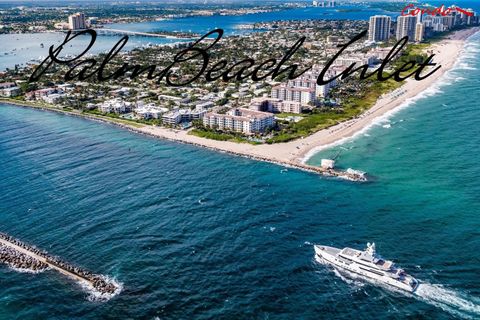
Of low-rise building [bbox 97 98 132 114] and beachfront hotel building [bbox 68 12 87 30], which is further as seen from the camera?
beachfront hotel building [bbox 68 12 87 30]

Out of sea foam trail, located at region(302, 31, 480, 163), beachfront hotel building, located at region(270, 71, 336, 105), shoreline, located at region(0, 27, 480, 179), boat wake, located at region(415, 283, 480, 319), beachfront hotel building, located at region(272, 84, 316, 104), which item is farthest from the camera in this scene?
beachfront hotel building, located at region(270, 71, 336, 105)

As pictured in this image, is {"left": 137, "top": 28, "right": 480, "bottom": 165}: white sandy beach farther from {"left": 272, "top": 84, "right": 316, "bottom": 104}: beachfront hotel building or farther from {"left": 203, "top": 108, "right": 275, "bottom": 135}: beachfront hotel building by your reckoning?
{"left": 272, "top": 84, "right": 316, "bottom": 104}: beachfront hotel building

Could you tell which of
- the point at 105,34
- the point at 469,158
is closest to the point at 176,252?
the point at 469,158

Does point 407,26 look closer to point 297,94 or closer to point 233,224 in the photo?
point 297,94

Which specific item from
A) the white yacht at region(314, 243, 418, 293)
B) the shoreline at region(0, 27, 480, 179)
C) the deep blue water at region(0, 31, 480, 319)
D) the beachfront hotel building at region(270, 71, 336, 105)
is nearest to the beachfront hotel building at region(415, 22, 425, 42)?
the shoreline at region(0, 27, 480, 179)

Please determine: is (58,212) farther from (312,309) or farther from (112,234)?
(312,309)

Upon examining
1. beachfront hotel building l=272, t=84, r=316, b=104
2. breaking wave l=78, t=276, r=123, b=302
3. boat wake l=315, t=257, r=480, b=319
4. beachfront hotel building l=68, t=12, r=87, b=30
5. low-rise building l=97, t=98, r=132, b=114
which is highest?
beachfront hotel building l=68, t=12, r=87, b=30

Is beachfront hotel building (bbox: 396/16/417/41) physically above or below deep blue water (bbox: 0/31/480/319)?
above

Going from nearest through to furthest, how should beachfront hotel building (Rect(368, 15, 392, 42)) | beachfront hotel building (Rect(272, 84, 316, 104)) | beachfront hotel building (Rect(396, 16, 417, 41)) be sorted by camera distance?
1. beachfront hotel building (Rect(272, 84, 316, 104))
2. beachfront hotel building (Rect(396, 16, 417, 41))
3. beachfront hotel building (Rect(368, 15, 392, 42))
